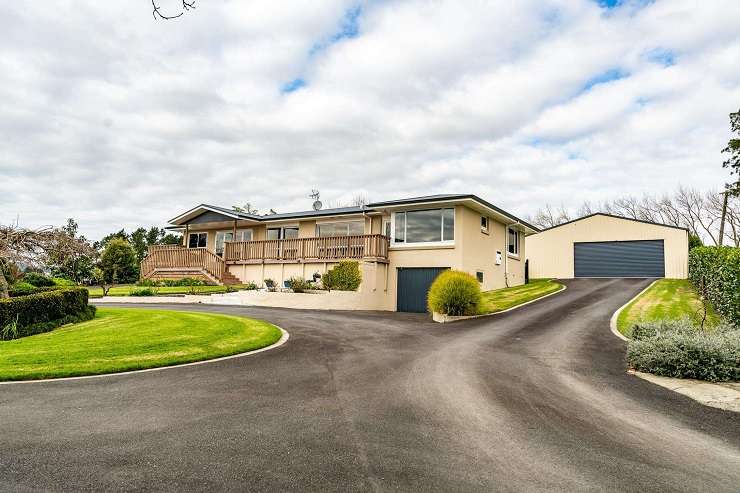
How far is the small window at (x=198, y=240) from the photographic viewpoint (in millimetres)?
33500

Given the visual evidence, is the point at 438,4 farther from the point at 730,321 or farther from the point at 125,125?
the point at 125,125

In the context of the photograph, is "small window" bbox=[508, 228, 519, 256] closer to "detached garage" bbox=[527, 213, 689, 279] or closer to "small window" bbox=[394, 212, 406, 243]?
"detached garage" bbox=[527, 213, 689, 279]

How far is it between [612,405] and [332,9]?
7.64m

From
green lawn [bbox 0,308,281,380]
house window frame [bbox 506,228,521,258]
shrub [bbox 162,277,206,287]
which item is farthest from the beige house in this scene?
green lawn [bbox 0,308,281,380]

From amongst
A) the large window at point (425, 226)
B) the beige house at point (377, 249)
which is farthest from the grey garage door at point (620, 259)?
the large window at point (425, 226)

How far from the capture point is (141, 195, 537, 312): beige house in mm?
21594

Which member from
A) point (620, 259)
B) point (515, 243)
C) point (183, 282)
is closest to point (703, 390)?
point (515, 243)

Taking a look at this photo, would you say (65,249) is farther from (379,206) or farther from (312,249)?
(379,206)

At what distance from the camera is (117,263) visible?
3581 cm

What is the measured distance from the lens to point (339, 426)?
5027 mm

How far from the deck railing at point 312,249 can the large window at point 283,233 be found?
2.69 m

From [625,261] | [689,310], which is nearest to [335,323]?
[689,310]

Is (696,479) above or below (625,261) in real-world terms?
below

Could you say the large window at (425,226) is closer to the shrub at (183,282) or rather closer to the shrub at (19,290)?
the shrub at (183,282)
